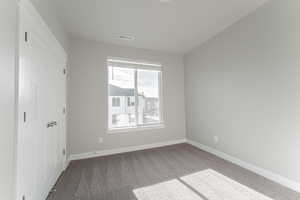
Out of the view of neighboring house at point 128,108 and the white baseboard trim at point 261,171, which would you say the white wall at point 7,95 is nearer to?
the view of neighboring house at point 128,108

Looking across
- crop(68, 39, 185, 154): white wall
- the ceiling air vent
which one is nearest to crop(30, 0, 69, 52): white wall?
crop(68, 39, 185, 154): white wall

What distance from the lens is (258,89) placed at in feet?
7.83

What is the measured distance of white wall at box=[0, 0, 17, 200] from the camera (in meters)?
0.96

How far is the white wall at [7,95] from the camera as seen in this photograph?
964mm

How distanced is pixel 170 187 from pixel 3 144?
1.96 meters

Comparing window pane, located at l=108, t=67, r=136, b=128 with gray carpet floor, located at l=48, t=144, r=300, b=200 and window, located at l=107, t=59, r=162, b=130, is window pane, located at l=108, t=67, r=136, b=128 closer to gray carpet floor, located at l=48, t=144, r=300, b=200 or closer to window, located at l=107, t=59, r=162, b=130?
window, located at l=107, t=59, r=162, b=130

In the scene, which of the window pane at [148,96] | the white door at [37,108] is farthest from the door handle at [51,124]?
the window pane at [148,96]

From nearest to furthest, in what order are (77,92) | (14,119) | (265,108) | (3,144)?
1. (3,144)
2. (14,119)
3. (265,108)
4. (77,92)

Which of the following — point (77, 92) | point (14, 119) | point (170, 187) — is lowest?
point (170, 187)

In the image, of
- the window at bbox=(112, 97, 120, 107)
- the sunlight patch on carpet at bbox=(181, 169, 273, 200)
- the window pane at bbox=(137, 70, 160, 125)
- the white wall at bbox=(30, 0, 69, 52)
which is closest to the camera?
the white wall at bbox=(30, 0, 69, 52)

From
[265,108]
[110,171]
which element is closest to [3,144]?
[110,171]

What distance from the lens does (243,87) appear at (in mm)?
2617

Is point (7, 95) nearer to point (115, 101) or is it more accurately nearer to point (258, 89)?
point (115, 101)

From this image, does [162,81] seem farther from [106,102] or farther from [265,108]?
[265,108]
